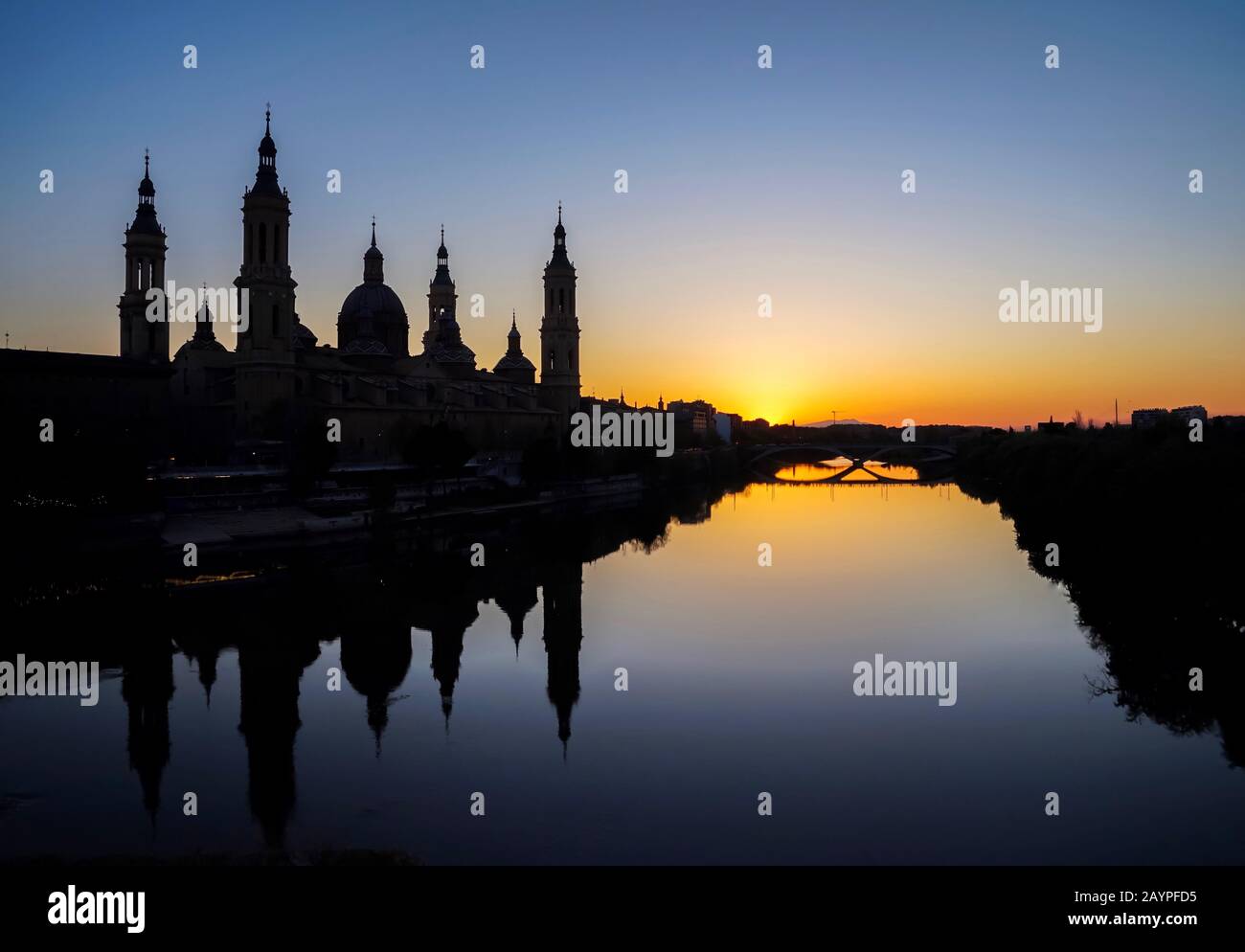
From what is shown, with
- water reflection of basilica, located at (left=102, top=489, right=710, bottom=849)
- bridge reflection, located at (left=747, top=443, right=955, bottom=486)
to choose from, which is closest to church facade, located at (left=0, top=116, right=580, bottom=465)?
water reflection of basilica, located at (left=102, top=489, right=710, bottom=849)

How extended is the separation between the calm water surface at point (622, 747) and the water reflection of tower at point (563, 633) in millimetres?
64

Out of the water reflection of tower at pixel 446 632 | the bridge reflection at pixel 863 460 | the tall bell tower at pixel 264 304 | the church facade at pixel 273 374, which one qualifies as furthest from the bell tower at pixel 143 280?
the bridge reflection at pixel 863 460

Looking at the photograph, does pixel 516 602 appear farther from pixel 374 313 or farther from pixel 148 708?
pixel 374 313

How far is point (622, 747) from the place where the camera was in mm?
9375

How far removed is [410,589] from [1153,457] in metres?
12.5

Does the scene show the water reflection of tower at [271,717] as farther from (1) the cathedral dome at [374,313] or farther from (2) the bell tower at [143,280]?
(1) the cathedral dome at [374,313]

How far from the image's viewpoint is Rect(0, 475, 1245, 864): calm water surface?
7.27 metres

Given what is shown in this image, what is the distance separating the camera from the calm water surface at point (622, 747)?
286 inches

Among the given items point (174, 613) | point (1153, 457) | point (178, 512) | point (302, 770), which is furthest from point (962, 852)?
point (178, 512)

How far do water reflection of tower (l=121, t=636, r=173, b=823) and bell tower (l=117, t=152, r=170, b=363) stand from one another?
25.3 metres

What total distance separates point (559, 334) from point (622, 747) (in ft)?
145

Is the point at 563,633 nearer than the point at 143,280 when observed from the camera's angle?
Yes

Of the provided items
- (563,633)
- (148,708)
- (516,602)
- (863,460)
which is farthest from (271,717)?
(863,460)

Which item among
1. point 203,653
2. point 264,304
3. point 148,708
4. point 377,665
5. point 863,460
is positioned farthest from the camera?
point 863,460
